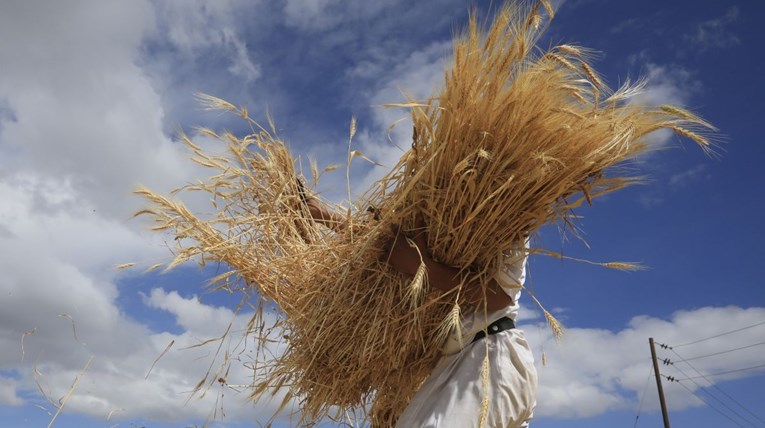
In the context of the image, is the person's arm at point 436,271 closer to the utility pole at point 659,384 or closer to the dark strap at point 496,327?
the dark strap at point 496,327

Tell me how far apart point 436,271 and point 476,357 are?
346mm

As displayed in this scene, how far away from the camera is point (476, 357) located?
234 cm

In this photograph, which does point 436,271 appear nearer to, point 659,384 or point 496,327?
point 496,327

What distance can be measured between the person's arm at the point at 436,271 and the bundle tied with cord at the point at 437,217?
0.04 metres

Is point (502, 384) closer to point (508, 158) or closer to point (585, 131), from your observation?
point (508, 158)

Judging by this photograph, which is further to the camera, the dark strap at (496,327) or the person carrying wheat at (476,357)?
the dark strap at (496,327)

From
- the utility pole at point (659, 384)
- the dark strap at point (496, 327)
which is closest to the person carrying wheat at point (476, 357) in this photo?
the dark strap at point (496, 327)

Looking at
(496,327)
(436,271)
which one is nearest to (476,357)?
(496,327)

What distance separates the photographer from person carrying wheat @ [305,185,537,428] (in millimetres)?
2256

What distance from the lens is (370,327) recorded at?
8.09 ft

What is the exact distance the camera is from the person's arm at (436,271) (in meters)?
2.32

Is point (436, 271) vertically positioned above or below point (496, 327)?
above

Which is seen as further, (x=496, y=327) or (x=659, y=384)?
(x=659, y=384)

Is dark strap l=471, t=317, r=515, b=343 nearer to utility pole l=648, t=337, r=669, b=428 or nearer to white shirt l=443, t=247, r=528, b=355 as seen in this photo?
white shirt l=443, t=247, r=528, b=355
